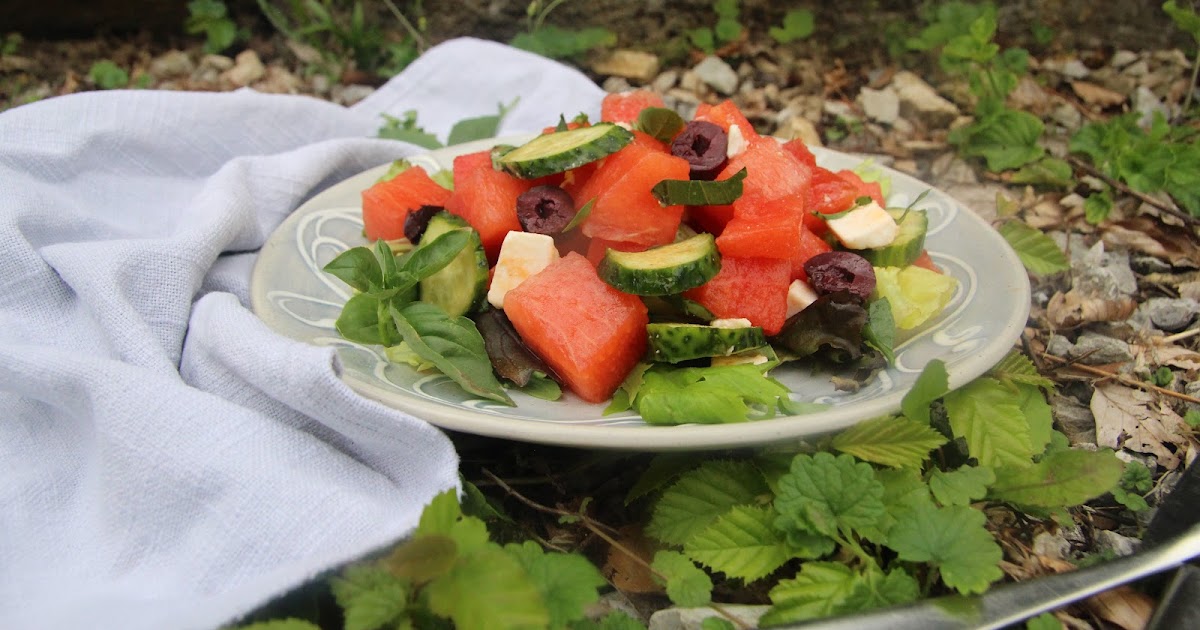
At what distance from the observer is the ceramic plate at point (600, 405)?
65.7 inches

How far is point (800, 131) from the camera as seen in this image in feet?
11.6

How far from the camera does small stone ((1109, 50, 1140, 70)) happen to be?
3.75 metres

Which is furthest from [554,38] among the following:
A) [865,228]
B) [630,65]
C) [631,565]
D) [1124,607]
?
[1124,607]

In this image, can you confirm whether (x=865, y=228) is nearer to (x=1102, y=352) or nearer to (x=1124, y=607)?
(x=1102, y=352)

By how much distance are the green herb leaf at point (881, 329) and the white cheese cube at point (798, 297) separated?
5.2 inches

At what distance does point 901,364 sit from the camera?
1.96 meters

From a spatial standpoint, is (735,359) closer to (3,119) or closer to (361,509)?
(361,509)

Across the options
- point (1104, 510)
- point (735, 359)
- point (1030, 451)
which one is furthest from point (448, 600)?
point (1104, 510)

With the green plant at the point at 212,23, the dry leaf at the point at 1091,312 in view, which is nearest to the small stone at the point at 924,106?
the dry leaf at the point at 1091,312

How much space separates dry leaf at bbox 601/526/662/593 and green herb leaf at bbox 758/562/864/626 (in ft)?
0.88

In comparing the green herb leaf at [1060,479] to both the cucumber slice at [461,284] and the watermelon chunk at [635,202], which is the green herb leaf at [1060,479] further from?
the cucumber slice at [461,284]

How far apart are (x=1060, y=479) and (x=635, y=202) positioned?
1054mm

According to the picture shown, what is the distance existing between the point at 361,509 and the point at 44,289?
1.08 meters

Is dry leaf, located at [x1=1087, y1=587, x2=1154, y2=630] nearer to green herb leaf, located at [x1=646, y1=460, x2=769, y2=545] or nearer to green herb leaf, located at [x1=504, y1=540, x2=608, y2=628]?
green herb leaf, located at [x1=646, y1=460, x2=769, y2=545]
